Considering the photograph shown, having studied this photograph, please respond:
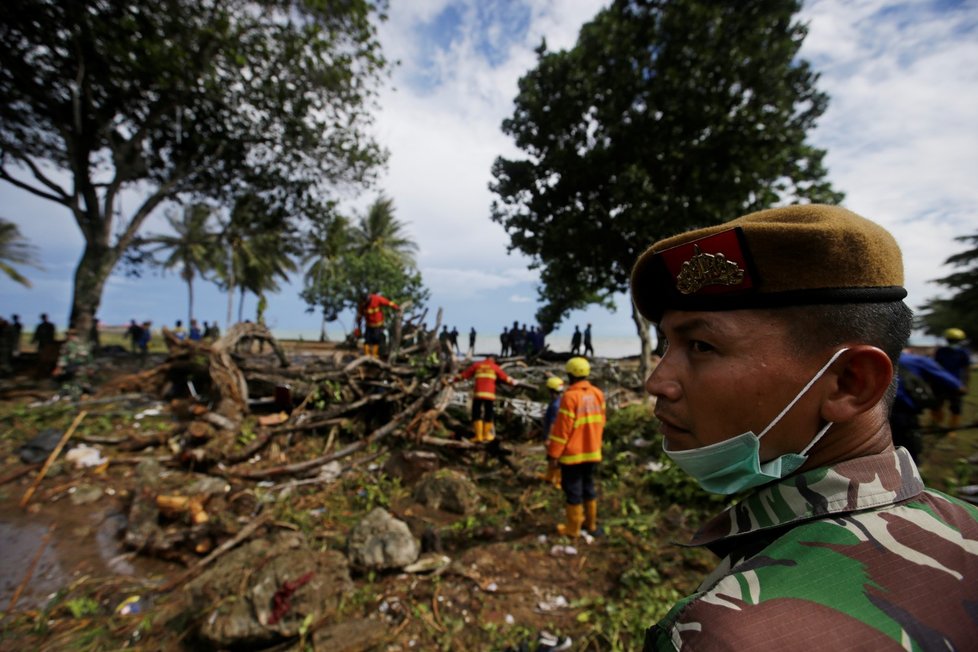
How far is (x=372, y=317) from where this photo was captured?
36.4 feet

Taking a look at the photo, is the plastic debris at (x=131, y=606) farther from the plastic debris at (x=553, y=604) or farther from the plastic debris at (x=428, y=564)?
the plastic debris at (x=553, y=604)

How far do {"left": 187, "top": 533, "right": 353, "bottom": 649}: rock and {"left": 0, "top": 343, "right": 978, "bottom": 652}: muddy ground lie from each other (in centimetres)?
4

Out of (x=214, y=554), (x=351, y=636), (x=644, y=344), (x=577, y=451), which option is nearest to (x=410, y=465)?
(x=214, y=554)

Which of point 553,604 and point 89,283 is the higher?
point 89,283

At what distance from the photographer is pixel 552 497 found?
6.26m

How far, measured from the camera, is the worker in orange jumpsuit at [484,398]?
785 cm

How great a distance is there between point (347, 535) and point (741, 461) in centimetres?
499

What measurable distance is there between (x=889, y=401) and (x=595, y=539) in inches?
186

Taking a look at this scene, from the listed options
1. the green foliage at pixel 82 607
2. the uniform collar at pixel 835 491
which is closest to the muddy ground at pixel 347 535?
the green foliage at pixel 82 607

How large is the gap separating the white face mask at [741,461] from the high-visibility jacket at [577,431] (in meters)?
3.98

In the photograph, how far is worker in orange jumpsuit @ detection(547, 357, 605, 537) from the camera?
514cm

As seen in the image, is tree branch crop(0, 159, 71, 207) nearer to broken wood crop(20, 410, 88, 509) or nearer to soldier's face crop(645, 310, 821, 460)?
broken wood crop(20, 410, 88, 509)

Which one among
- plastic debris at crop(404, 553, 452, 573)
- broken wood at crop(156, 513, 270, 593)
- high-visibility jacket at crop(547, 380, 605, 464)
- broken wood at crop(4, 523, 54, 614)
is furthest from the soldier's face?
broken wood at crop(4, 523, 54, 614)

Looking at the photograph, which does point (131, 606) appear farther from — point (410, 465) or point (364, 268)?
point (364, 268)
